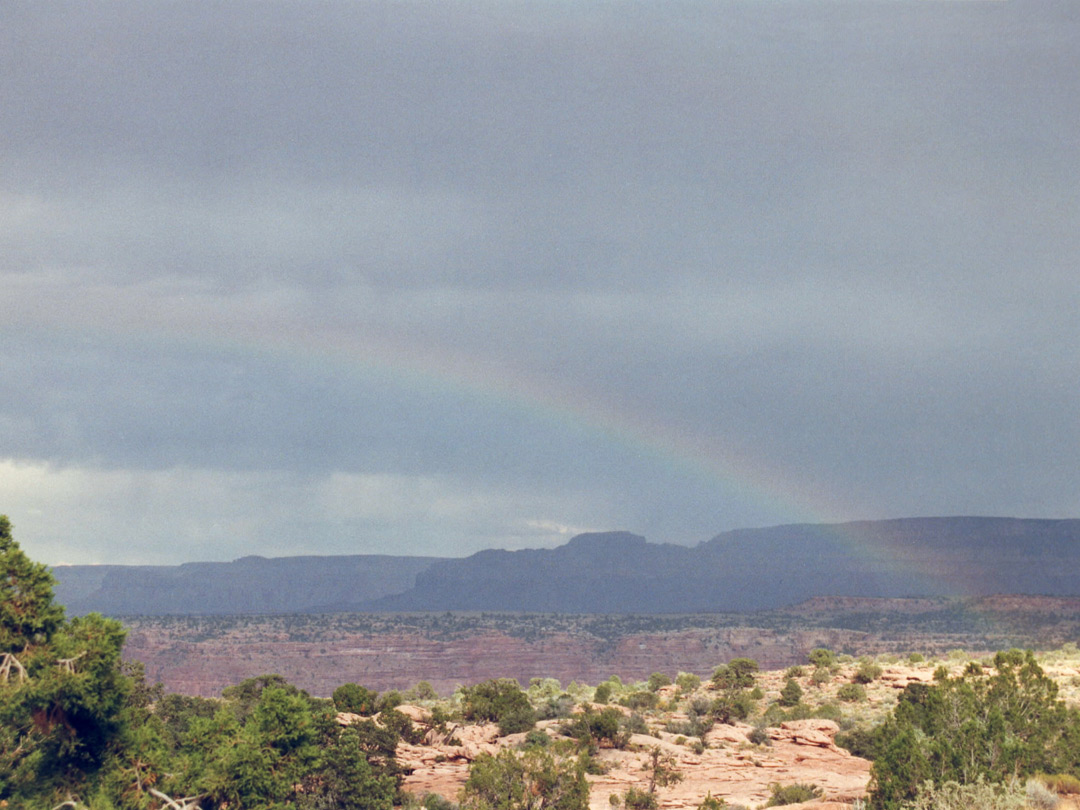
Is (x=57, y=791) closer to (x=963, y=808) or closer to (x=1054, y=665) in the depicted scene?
(x=963, y=808)

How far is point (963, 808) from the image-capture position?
20.4 meters

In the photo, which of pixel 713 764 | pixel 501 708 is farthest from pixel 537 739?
pixel 713 764

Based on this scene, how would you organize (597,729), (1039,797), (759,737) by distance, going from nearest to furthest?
1. (1039,797)
2. (597,729)
3. (759,737)

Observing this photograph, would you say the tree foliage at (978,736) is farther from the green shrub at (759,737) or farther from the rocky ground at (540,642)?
the rocky ground at (540,642)

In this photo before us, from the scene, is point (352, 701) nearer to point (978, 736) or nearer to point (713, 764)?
point (713, 764)

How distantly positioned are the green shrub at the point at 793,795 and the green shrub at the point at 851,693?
20.5 m

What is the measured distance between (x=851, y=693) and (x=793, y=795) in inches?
875

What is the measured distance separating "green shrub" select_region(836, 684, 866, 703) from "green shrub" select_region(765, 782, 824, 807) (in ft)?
67.4

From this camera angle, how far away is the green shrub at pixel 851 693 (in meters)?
53.2

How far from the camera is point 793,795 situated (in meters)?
32.8

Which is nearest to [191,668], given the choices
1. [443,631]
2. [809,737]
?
[443,631]

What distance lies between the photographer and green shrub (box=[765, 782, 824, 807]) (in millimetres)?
32312

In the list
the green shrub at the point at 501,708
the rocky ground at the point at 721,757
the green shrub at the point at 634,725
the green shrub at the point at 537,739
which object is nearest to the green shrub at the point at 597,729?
the rocky ground at the point at 721,757

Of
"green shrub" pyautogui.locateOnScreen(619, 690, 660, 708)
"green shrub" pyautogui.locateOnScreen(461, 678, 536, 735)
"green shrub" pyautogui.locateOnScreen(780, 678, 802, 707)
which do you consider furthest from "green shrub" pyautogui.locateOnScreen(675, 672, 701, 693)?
"green shrub" pyautogui.locateOnScreen(461, 678, 536, 735)
